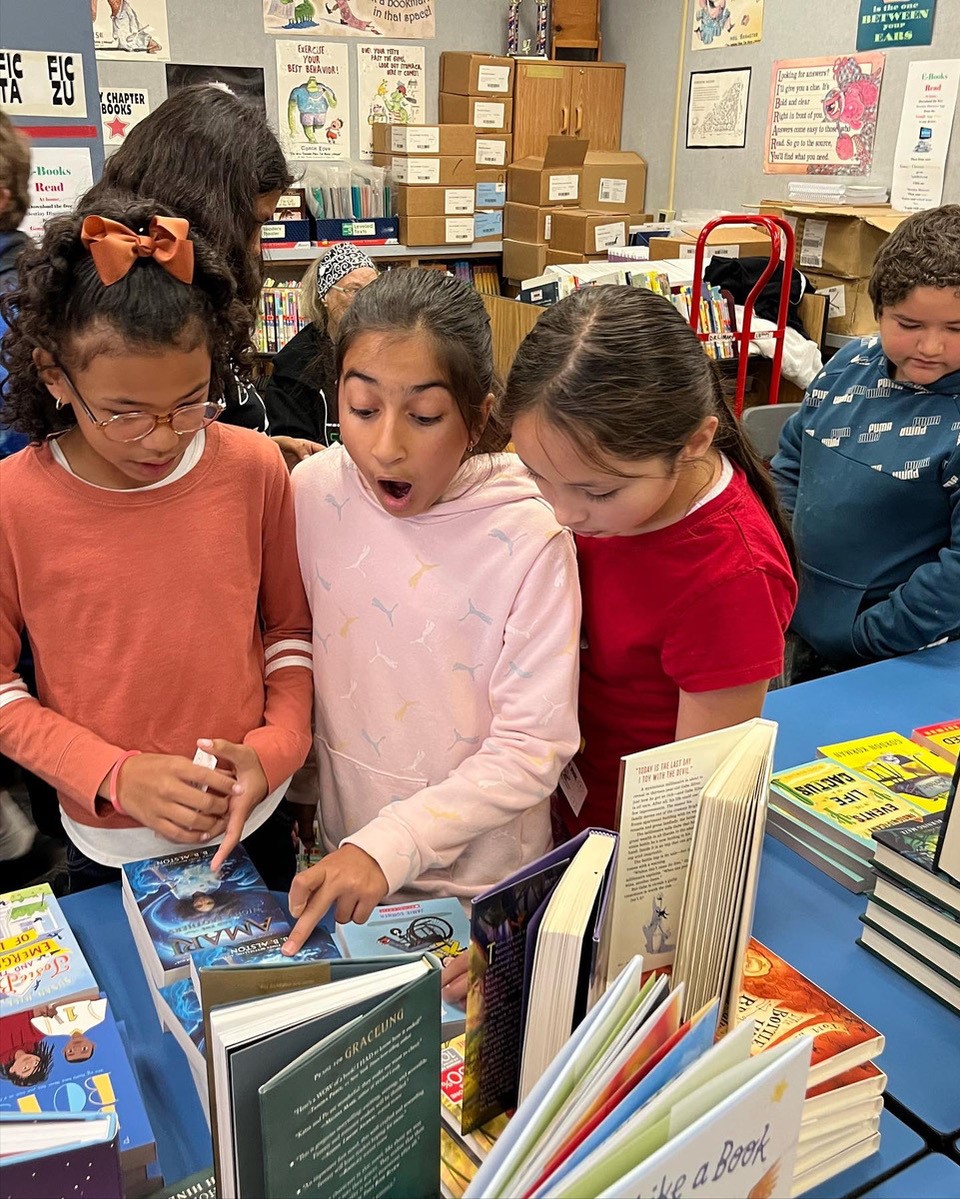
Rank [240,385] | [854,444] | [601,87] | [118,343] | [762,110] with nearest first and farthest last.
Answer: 1. [118,343]
2. [240,385]
3. [854,444]
4. [762,110]
5. [601,87]

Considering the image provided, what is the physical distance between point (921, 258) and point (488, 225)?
4061 millimetres

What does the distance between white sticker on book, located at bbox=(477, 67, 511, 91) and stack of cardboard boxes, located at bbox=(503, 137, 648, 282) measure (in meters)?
0.42

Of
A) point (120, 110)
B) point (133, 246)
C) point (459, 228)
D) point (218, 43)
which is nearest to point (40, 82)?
point (133, 246)

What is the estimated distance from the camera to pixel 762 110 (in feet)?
17.1

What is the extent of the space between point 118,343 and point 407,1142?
0.81 metres

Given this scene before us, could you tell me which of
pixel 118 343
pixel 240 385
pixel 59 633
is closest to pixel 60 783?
pixel 59 633

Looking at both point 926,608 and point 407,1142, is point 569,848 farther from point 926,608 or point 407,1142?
point 926,608

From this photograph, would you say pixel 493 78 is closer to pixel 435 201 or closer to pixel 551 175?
pixel 551 175

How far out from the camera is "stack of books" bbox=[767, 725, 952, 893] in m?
1.29

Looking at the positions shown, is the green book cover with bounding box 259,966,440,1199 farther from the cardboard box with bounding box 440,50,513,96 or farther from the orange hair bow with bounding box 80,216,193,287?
the cardboard box with bounding box 440,50,513,96

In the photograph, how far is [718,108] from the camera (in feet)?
17.9

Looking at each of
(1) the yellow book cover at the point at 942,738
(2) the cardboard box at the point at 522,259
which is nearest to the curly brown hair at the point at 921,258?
(1) the yellow book cover at the point at 942,738

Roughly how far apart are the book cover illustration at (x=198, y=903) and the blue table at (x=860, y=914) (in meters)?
0.58

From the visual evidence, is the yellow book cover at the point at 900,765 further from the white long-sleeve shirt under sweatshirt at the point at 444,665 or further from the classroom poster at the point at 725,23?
the classroom poster at the point at 725,23
